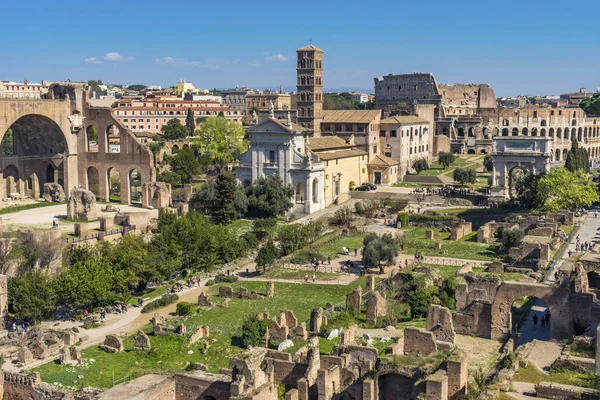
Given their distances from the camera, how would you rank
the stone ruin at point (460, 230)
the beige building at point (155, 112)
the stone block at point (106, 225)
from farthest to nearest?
the beige building at point (155, 112), the stone ruin at point (460, 230), the stone block at point (106, 225)

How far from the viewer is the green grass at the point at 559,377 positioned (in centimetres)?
2025

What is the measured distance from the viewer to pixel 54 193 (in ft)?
212

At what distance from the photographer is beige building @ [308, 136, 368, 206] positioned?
6481 centimetres

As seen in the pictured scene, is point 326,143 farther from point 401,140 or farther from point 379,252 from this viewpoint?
point 379,252

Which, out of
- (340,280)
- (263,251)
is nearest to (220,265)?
(263,251)

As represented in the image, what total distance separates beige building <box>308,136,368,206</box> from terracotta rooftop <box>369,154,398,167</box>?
3.60 ft

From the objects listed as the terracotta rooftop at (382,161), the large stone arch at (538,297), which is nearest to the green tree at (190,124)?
the terracotta rooftop at (382,161)

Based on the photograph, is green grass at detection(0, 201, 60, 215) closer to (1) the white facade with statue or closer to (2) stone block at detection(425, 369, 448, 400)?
(1) the white facade with statue

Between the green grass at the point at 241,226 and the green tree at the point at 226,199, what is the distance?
523 mm

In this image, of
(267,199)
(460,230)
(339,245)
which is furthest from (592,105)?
(339,245)

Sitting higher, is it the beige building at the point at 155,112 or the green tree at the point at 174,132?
the beige building at the point at 155,112

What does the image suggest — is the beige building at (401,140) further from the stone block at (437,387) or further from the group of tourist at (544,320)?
the stone block at (437,387)

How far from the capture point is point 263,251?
4259cm

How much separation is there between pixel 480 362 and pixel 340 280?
50.3 feet
